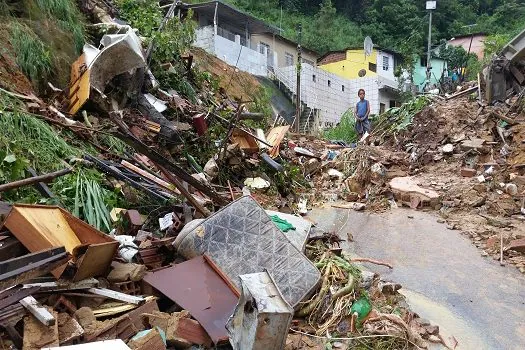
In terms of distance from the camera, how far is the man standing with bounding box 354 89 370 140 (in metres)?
11.2

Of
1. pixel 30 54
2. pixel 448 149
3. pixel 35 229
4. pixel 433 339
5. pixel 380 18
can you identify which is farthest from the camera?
pixel 380 18

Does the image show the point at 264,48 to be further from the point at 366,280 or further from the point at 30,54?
the point at 366,280

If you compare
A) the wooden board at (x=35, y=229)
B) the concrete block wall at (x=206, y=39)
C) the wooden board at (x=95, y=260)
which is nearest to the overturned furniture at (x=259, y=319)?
the wooden board at (x=95, y=260)

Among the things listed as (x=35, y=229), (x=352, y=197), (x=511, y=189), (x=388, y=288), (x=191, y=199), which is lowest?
(x=352, y=197)

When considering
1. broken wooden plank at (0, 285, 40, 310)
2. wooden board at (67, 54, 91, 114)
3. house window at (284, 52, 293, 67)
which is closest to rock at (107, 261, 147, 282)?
broken wooden plank at (0, 285, 40, 310)

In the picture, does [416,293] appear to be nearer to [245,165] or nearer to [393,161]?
[245,165]

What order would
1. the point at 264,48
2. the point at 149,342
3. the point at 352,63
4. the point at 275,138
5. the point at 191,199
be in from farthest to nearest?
the point at 352,63
the point at 264,48
the point at 275,138
the point at 191,199
the point at 149,342

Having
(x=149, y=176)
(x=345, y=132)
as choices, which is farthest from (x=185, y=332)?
(x=345, y=132)

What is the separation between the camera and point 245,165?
655cm

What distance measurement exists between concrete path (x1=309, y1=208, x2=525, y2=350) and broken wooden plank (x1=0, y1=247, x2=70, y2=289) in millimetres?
2771

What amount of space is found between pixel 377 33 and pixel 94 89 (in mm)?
31901

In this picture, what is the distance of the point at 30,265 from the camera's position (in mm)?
2584

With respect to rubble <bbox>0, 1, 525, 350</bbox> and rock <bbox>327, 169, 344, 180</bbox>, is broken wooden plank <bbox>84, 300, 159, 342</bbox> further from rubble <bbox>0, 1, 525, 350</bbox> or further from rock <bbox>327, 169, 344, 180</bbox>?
rock <bbox>327, 169, 344, 180</bbox>

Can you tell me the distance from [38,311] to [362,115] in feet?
33.1
